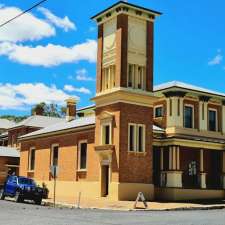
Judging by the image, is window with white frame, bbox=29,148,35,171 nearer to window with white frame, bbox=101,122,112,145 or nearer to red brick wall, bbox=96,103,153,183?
window with white frame, bbox=101,122,112,145

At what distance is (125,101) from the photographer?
3628 centimetres

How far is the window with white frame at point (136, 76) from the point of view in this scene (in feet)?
123

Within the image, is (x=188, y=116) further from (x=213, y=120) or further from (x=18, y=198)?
(x=18, y=198)

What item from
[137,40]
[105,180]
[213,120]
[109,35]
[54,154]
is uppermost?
[109,35]

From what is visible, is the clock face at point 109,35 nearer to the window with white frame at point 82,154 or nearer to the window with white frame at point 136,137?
the window with white frame at point 136,137

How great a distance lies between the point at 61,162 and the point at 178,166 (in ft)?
37.2

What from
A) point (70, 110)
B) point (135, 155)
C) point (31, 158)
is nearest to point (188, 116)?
point (135, 155)

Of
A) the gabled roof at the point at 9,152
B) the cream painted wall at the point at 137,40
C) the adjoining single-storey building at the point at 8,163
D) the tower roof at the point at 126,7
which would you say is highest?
the tower roof at the point at 126,7

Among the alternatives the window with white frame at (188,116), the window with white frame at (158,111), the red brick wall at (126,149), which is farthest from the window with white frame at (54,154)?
the window with white frame at (188,116)

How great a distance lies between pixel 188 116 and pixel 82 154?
31.6ft

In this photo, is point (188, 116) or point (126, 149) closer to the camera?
point (126, 149)

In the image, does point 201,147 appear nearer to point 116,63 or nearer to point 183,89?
point 183,89

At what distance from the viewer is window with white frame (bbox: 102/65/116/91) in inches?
1492

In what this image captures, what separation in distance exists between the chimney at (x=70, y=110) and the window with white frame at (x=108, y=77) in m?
13.1
